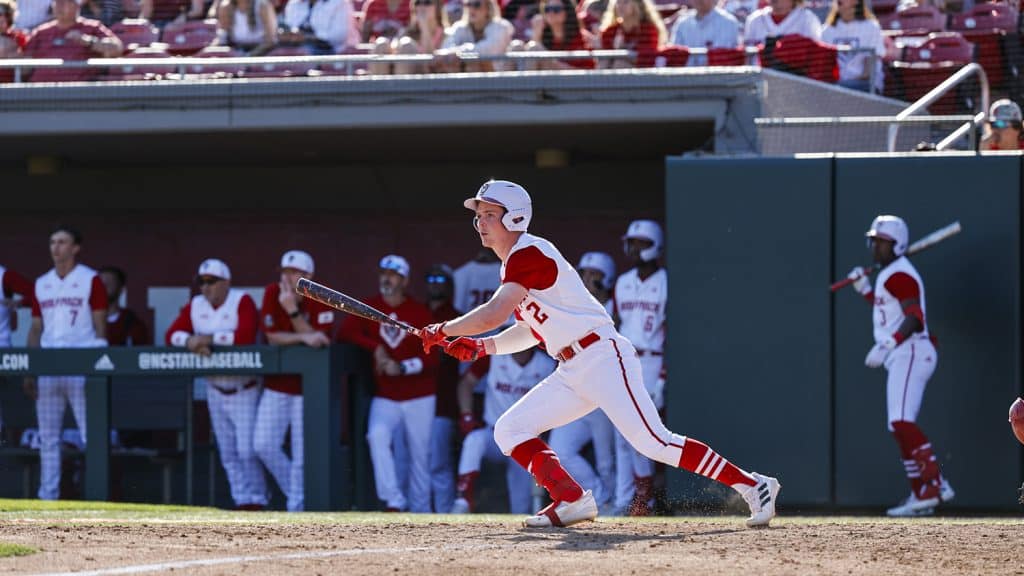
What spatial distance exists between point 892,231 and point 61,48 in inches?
268

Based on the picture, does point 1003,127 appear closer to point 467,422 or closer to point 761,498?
point 467,422

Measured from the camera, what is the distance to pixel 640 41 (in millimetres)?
12062

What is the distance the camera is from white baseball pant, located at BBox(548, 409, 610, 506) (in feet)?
37.3

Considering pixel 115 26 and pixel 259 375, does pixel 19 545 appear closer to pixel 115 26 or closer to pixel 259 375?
pixel 259 375

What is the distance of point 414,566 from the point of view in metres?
5.46

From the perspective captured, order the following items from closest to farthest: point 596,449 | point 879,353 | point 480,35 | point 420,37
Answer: point 879,353
point 596,449
point 480,35
point 420,37

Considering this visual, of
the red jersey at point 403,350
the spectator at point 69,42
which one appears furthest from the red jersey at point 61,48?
the red jersey at point 403,350

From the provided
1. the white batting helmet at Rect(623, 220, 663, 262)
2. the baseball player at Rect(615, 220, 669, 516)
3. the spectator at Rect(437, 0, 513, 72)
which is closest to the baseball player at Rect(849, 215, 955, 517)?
the baseball player at Rect(615, 220, 669, 516)

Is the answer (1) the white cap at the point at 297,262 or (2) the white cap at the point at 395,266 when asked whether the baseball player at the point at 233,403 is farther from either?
(2) the white cap at the point at 395,266

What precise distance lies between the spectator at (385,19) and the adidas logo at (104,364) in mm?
3657

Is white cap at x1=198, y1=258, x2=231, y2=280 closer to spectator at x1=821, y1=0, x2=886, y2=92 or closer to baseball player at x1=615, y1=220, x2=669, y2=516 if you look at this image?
baseball player at x1=615, y1=220, x2=669, y2=516

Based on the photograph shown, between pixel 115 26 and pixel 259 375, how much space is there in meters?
4.18

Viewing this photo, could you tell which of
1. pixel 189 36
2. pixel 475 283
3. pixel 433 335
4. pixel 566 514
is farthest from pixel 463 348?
pixel 189 36

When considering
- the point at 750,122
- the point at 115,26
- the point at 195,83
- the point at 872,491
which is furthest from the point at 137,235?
the point at 872,491
